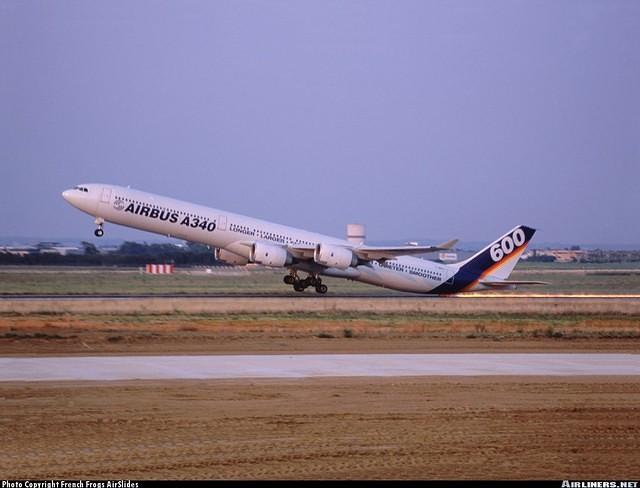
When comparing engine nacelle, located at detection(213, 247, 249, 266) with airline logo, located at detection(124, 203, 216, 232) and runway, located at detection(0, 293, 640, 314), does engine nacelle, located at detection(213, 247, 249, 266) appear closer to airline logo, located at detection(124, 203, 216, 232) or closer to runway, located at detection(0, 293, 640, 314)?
airline logo, located at detection(124, 203, 216, 232)

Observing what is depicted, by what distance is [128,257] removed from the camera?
7556 centimetres

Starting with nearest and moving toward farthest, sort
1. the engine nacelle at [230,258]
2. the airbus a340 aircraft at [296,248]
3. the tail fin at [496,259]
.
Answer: the airbus a340 aircraft at [296,248], the engine nacelle at [230,258], the tail fin at [496,259]

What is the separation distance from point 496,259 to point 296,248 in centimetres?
1100

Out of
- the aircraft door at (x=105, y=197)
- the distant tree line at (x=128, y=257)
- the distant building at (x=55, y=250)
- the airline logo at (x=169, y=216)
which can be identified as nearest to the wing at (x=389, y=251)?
the airline logo at (x=169, y=216)

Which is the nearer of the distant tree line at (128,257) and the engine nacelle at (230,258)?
the engine nacelle at (230,258)

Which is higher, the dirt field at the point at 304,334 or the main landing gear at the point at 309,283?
the main landing gear at the point at 309,283

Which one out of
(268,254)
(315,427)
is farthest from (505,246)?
(315,427)

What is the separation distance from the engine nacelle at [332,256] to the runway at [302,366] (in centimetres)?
2257

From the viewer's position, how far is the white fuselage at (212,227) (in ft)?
156

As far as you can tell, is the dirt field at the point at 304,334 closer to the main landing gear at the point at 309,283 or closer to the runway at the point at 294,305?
the runway at the point at 294,305

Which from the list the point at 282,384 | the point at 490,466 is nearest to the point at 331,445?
the point at 490,466

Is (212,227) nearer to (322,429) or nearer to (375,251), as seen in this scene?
(375,251)

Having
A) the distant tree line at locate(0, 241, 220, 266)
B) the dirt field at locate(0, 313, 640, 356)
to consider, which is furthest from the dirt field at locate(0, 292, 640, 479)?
the distant tree line at locate(0, 241, 220, 266)

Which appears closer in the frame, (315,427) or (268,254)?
(315,427)
